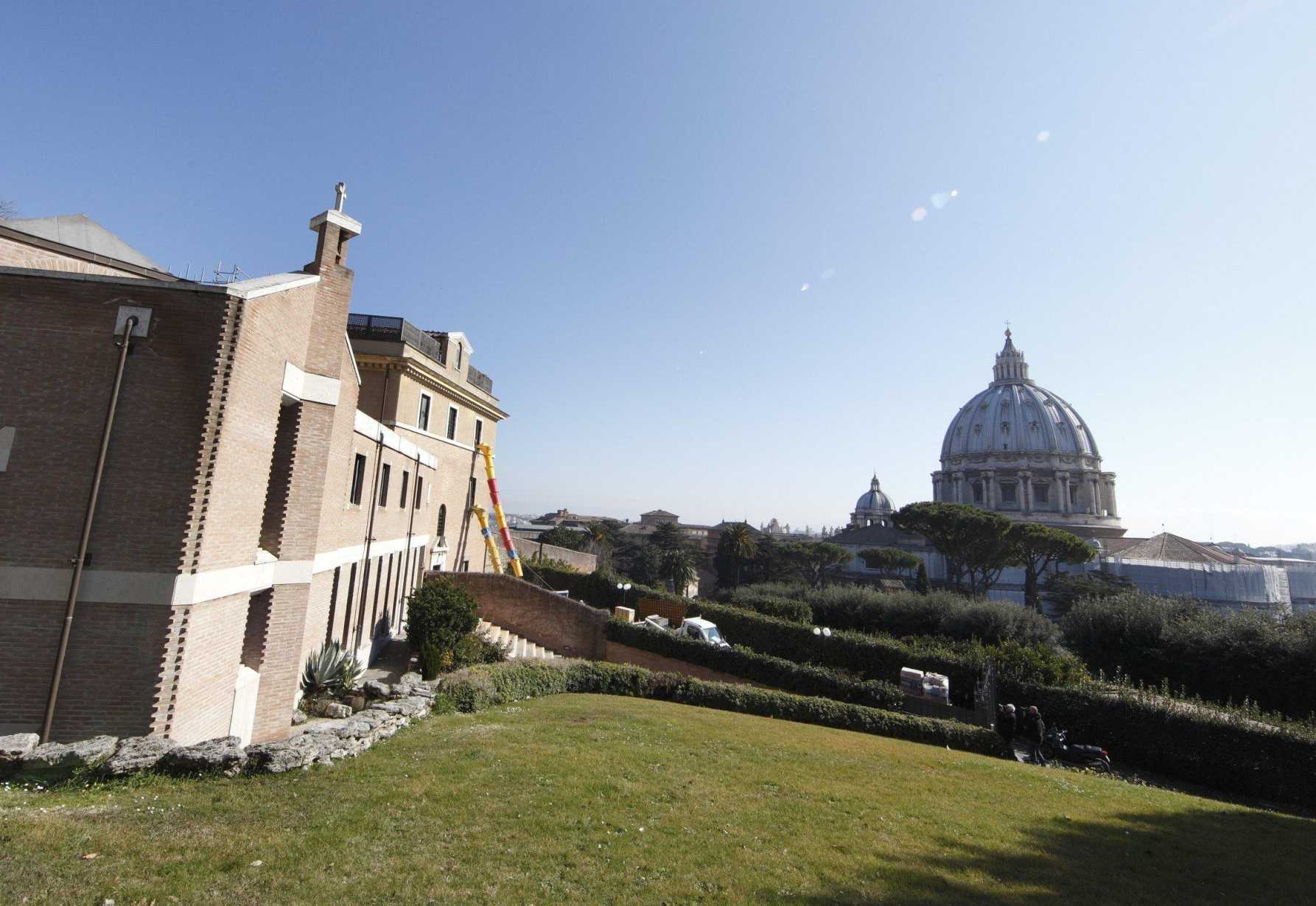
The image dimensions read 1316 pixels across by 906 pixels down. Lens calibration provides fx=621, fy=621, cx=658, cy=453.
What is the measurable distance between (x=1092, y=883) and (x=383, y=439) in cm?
1767

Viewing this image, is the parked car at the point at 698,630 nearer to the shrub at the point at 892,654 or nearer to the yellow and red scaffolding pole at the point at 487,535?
the shrub at the point at 892,654

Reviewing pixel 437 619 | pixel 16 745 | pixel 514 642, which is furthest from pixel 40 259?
pixel 514 642

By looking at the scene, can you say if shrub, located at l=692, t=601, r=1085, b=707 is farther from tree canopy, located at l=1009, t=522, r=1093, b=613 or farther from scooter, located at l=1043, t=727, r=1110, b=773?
tree canopy, located at l=1009, t=522, r=1093, b=613

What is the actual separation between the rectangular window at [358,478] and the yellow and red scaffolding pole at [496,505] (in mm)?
12979

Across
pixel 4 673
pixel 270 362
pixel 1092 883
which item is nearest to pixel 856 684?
pixel 1092 883

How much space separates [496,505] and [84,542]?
23.7 meters

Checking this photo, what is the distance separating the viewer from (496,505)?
32.2 m

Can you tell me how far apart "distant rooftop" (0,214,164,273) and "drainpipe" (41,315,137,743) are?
10917 mm

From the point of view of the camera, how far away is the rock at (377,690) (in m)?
14.3

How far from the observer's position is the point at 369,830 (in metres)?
6.60

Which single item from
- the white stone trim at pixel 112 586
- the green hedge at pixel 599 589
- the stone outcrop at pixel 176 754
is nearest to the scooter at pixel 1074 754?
the stone outcrop at pixel 176 754

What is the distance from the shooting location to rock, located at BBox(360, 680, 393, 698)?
14305 mm

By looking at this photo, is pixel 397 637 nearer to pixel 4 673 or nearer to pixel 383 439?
pixel 383 439

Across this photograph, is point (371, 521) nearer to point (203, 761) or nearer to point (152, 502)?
point (152, 502)
